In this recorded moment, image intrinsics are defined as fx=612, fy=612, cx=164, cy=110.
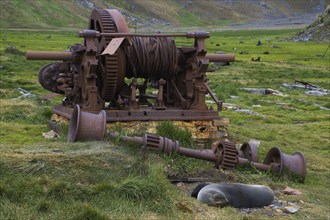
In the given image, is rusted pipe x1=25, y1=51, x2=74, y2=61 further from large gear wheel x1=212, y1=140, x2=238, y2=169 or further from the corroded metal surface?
large gear wheel x1=212, y1=140, x2=238, y2=169

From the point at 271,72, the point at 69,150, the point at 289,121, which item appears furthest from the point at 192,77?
the point at 271,72

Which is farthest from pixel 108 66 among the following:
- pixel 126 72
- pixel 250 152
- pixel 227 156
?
pixel 227 156

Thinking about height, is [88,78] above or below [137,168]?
above

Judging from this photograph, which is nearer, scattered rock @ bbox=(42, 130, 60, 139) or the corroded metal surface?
the corroded metal surface

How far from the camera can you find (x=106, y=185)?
821cm

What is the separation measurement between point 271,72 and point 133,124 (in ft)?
101

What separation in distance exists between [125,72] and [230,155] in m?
4.05

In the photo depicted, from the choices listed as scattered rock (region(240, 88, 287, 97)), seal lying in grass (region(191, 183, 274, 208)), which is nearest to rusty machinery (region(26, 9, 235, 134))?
seal lying in grass (region(191, 183, 274, 208))

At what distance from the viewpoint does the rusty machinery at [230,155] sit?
10477 millimetres

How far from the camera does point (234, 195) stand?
9047mm

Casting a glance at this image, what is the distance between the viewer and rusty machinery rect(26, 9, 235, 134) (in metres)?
13.1

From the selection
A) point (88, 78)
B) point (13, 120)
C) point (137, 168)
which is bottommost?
point (13, 120)

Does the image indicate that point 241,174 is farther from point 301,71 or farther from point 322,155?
point 301,71

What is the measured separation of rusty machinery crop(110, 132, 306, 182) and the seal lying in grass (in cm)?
126
